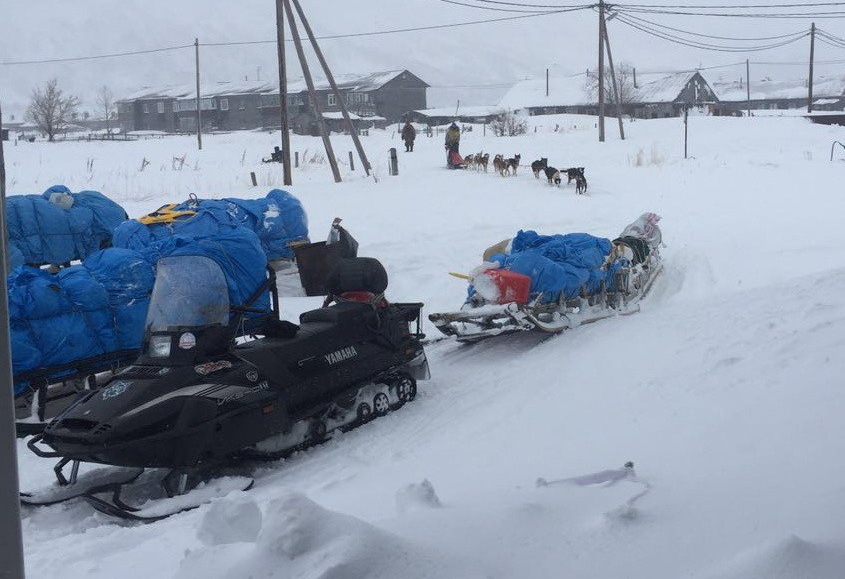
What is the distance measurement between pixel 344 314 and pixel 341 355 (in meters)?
0.32

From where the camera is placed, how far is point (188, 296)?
5.55 meters

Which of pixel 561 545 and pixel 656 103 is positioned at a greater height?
pixel 656 103

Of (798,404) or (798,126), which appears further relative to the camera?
(798,126)

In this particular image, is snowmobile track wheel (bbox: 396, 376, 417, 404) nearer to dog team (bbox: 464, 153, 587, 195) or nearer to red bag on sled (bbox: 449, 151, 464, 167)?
dog team (bbox: 464, 153, 587, 195)

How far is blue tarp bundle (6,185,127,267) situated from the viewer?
1002 centimetres

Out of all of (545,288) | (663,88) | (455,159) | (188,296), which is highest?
(663,88)

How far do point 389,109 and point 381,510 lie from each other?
239ft

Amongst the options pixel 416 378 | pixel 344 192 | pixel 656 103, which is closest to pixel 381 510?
pixel 416 378

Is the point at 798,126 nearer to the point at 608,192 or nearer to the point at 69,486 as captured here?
the point at 608,192

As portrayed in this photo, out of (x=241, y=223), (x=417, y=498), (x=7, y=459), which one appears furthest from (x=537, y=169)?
(x=7, y=459)

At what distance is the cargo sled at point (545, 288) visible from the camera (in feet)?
26.7

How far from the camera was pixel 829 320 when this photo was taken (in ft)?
21.4

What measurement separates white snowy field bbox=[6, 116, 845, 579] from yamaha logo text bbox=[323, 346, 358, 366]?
1.65 feet

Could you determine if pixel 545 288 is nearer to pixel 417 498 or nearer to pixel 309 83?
pixel 417 498
